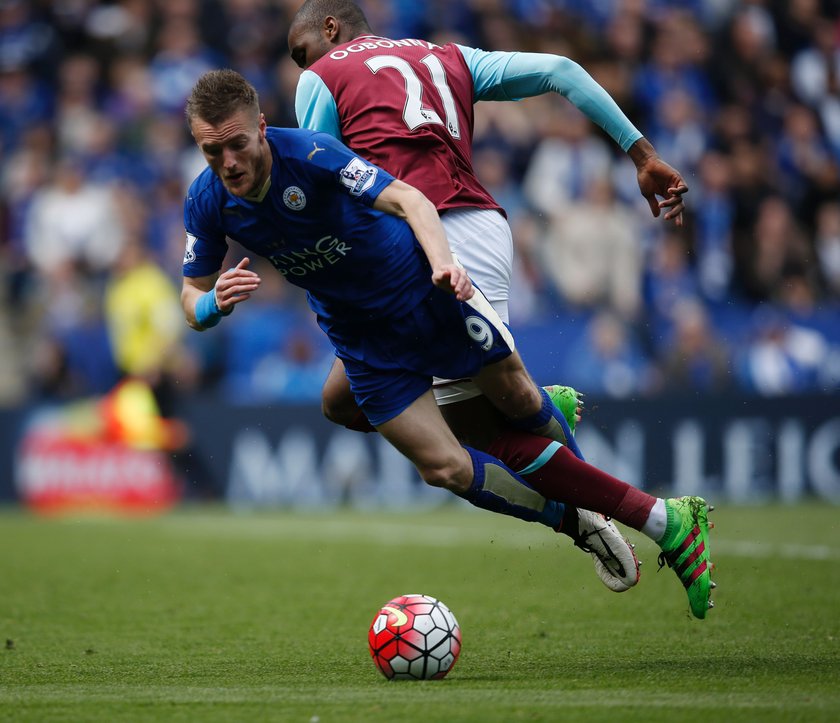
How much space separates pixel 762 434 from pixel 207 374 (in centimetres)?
556

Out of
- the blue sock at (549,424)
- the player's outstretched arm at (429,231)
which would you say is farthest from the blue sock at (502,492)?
the player's outstretched arm at (429,231)

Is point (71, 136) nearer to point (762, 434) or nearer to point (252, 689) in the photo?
point (762, 434)

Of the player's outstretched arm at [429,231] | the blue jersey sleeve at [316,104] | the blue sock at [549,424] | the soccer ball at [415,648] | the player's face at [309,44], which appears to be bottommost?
the soccer ball at [415,648]

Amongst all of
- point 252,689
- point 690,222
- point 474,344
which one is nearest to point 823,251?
point 690,222

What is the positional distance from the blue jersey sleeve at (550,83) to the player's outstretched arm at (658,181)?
3.0 inches

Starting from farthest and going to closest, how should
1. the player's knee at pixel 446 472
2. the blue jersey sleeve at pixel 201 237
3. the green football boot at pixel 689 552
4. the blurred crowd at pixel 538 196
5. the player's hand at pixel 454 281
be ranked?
the blurred crowd at pixel 538 196 → the green football boot at pixel 689 552 → the player's knee at pixel 446 472 → the blue jersey sleeve at pixel 201 237 → the player's hand at pixel 454 281

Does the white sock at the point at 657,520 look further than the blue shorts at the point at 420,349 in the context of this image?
Yes

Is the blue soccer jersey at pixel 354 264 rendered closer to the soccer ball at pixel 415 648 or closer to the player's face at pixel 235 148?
the player's face at pixel 235 148

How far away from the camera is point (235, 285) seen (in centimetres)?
480

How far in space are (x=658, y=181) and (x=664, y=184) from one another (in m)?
0.03

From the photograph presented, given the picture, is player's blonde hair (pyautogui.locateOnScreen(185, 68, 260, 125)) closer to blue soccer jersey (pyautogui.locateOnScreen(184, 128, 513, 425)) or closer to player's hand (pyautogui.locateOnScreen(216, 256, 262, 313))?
blue soccer jersey (pyautogui.locateOnScreen(184, 128, 513, 425))

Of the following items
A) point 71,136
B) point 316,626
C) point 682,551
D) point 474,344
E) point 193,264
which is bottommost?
point 316,626

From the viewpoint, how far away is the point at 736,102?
1464 cm

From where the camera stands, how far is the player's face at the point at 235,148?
4.84 meters
